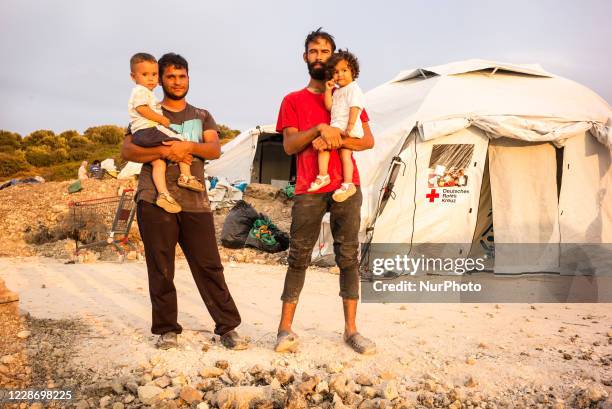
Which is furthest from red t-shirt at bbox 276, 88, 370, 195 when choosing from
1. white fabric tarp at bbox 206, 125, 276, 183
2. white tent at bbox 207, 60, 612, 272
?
white fabric tarp at bbox 206, 125, 276, 183

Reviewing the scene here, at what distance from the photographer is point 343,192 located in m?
3.04

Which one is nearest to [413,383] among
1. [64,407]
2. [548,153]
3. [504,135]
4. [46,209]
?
[64,407]

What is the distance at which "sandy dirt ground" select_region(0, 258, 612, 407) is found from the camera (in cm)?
281

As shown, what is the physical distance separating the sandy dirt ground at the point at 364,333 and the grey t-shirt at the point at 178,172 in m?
0.84

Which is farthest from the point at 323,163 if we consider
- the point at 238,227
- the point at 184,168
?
the point at 238,227

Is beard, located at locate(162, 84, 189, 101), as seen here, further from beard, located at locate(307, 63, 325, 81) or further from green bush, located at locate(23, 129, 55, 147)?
green bush, located at locate(23, 129, 55, 147)

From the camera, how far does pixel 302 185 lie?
3145 mm

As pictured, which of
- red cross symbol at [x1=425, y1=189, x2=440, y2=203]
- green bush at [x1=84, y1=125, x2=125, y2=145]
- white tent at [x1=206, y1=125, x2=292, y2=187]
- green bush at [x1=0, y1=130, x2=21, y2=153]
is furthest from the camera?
green bush at [x1=84, y1=125, x2=125, y2=145]

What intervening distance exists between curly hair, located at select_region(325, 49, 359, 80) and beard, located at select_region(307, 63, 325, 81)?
35 mm

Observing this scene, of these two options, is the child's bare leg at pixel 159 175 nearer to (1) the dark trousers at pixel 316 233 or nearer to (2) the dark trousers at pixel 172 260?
(2) the dark trousers at pixel 172 260

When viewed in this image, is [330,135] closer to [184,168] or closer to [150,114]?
A: [184,168]

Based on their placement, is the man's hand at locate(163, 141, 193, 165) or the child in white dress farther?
the child in white dress

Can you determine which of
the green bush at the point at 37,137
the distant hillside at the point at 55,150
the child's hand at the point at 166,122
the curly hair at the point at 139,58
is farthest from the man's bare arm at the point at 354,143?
the green bush at the point at 37,137

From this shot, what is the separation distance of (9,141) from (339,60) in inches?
1277
